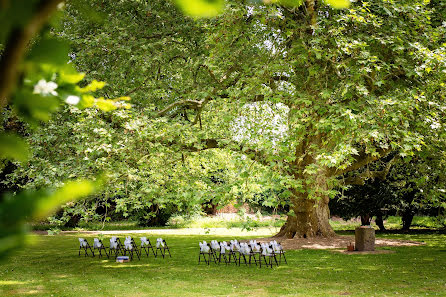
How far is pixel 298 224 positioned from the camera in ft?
61.2

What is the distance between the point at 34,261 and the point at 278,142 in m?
10.9

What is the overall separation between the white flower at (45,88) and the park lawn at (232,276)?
966cm

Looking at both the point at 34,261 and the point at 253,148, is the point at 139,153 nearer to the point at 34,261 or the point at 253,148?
the point at 253,148

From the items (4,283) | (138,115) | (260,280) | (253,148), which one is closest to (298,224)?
(260,280)

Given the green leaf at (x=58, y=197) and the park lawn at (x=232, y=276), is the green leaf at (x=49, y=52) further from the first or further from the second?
the park lawn at (x=232, y=276)

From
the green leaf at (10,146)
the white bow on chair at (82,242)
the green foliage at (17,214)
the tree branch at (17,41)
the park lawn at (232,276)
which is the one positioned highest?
the tree branch at (17,41)

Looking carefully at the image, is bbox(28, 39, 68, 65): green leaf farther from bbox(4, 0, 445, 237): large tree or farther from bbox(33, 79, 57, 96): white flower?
bbox(4, 0, 445, 237): large tree

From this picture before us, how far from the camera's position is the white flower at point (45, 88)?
57cm

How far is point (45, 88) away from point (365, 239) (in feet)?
58.3

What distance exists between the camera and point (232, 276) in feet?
39.1

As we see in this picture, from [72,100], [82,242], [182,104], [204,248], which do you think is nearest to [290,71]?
[182,104]

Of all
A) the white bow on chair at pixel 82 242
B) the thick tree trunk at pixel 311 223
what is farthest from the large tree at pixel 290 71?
the thick tree trunk at pixel 311 223

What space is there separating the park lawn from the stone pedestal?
3.20 feet

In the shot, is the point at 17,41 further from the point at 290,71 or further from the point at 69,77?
the point at 290,71
